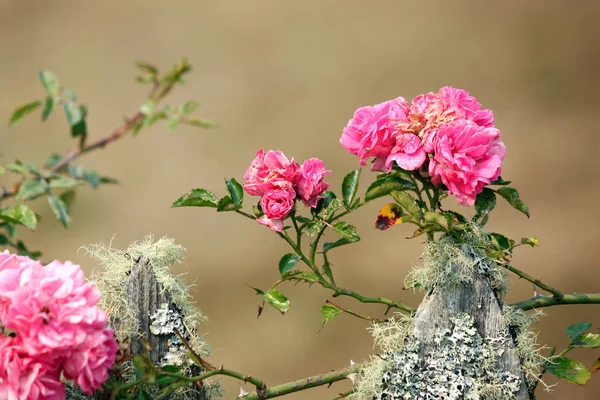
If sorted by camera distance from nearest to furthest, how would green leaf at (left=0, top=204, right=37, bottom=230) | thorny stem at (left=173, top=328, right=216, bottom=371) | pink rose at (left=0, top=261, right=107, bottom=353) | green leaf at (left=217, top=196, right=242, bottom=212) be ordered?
pink rose at (left=0, top=261, right=107, bottom=353)
thorny stem at (left=173, top=328, right=216, bottom=371)
green leaf at (left=217, top=196, right=242, bottom=212)
green leaf at (left=0, top=204, right=37, bottom=230)

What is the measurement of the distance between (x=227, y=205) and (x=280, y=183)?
85 millimetres

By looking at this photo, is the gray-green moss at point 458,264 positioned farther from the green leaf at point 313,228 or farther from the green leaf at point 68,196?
the green leaf at point 68,196

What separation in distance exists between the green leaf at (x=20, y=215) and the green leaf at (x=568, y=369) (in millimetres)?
809

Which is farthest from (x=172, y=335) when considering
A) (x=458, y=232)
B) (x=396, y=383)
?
(x=458, y=232)

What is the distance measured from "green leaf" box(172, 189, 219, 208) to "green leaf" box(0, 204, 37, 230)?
26cm

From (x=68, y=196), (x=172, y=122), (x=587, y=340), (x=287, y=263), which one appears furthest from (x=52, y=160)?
(x=587, y=340)

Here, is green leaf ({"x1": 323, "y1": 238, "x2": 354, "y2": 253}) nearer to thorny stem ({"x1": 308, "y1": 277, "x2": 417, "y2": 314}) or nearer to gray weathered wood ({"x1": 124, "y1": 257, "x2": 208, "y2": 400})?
thorny stem ({"x1": 308, "y1": 277, "x2": 417, "y2": 314})

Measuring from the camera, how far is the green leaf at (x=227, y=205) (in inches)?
47.5

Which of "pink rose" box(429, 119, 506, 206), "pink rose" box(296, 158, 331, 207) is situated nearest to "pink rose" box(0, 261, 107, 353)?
"pink rose" box(296, 158, 331, 207)

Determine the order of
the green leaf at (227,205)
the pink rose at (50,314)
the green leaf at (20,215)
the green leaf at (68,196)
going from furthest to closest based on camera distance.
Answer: the green leaf at (68,196)
the green leaf at (20,215)
the green leaf at (227,205)
the pink rose at (50,314)

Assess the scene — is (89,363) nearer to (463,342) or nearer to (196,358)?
(196,358)

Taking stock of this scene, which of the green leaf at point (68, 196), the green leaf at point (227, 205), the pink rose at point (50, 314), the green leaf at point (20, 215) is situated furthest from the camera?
the green leaf at point (68, 196)

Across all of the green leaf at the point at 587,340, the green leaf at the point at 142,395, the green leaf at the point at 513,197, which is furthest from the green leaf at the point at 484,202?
the green leaf at the point at 142,395

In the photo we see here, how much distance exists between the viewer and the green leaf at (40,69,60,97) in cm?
130
